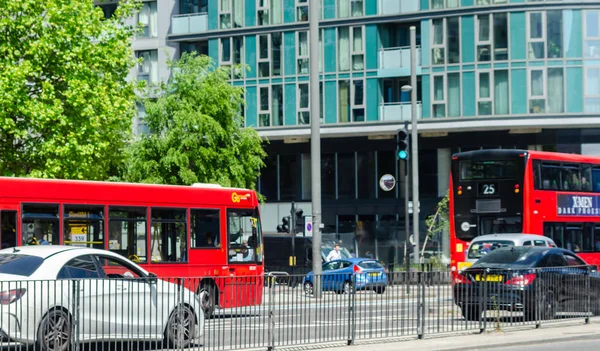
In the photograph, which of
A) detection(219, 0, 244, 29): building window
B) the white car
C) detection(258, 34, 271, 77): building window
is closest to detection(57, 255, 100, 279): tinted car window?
the white car

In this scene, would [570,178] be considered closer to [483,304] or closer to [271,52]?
[483,304]

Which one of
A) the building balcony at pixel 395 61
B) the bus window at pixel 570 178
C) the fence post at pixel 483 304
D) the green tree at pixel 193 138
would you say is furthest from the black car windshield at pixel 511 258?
the building balcony at pixel 395 61

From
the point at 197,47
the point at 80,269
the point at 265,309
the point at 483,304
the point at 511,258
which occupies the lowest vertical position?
the point at 483,304

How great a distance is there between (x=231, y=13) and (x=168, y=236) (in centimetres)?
3308

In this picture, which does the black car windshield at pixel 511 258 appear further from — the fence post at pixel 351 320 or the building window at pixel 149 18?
the building window at pixel 149 18

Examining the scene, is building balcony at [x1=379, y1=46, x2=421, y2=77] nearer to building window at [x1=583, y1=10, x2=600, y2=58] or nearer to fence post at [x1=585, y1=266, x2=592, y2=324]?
building window at [x1=583, y1=10, x2=600, y2=58]

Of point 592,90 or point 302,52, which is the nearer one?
point 592,90

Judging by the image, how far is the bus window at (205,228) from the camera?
24.5 m

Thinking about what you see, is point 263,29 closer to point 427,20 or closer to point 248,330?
point 427,20

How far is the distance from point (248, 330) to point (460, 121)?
36.8 meters

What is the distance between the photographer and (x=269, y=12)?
5450 centimetres

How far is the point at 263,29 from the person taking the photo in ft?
179

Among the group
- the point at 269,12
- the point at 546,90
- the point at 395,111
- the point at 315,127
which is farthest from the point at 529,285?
the point at 269,12

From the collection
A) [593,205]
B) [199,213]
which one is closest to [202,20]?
[593,205]
